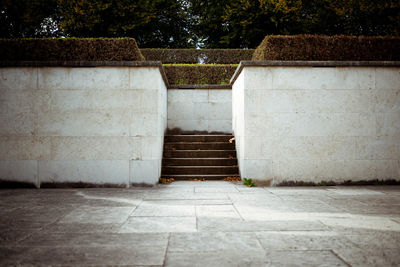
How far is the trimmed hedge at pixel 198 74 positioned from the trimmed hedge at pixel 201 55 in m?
3.94

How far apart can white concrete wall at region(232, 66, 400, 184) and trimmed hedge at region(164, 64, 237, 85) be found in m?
5.38

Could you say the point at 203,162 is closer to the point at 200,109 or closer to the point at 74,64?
the point at 200,109

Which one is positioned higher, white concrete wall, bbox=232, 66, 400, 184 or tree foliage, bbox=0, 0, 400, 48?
tree foliage, bbox=0, 0, 400, 48

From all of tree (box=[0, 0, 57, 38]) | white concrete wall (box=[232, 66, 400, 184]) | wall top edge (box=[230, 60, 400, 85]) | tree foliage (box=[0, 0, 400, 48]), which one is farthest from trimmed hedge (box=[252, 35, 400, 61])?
tree (box=[0, 0, 57, 38])

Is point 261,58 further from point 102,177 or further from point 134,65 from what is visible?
point 102,177

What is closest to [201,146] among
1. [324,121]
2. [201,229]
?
[324,121]

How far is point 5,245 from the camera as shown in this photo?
112 inches

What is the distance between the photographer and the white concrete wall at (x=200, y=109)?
431 inches

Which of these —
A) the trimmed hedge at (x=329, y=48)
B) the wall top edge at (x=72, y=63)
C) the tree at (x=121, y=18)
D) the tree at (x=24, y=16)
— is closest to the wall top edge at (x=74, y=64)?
the wall top edge at (x=72, y=63)

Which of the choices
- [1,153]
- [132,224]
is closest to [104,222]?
[132,224]

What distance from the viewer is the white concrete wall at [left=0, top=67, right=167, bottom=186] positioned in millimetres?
6754

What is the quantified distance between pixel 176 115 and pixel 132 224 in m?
7.66

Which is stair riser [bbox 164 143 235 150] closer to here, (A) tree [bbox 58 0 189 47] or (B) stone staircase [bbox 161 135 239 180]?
(B) stone staircase [bbox 161 135 239 180]

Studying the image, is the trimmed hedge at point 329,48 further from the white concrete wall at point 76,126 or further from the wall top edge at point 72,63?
the white concrete wall at point 76,126
